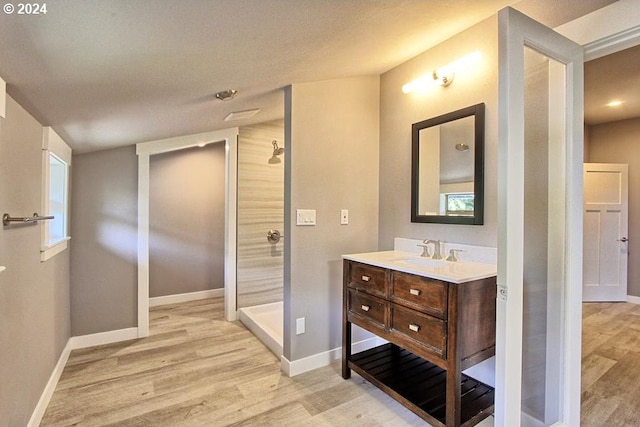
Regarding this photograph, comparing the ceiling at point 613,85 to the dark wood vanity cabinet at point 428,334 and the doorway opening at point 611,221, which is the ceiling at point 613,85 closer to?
the doorway opening at point 611,221

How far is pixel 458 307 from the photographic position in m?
1.64

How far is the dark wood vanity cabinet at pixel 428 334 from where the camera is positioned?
166 cm

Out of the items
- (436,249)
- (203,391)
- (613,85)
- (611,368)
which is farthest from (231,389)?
(613,85)

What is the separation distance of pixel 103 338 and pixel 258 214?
6.10 ft

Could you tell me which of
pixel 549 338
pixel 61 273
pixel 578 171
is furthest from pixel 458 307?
pixel 61 273

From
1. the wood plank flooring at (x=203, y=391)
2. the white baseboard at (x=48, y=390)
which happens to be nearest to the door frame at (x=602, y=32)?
the wood plank flooring at (x=203, y=391)

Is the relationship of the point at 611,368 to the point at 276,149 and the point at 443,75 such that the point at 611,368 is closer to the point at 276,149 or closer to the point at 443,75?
the point at 443,75

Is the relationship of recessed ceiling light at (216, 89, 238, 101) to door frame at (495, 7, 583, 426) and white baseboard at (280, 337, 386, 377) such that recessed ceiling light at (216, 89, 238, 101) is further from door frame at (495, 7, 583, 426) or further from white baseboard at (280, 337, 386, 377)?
white baseboard at (280, 337, 386, 377)

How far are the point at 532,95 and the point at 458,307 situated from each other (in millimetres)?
1076

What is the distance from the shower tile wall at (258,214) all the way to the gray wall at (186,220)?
1.05m

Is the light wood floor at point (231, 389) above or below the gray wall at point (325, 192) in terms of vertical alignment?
below

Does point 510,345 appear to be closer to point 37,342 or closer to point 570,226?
point 570,226

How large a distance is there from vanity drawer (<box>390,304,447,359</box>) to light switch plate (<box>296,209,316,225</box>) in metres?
0.87

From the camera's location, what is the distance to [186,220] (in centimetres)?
437
